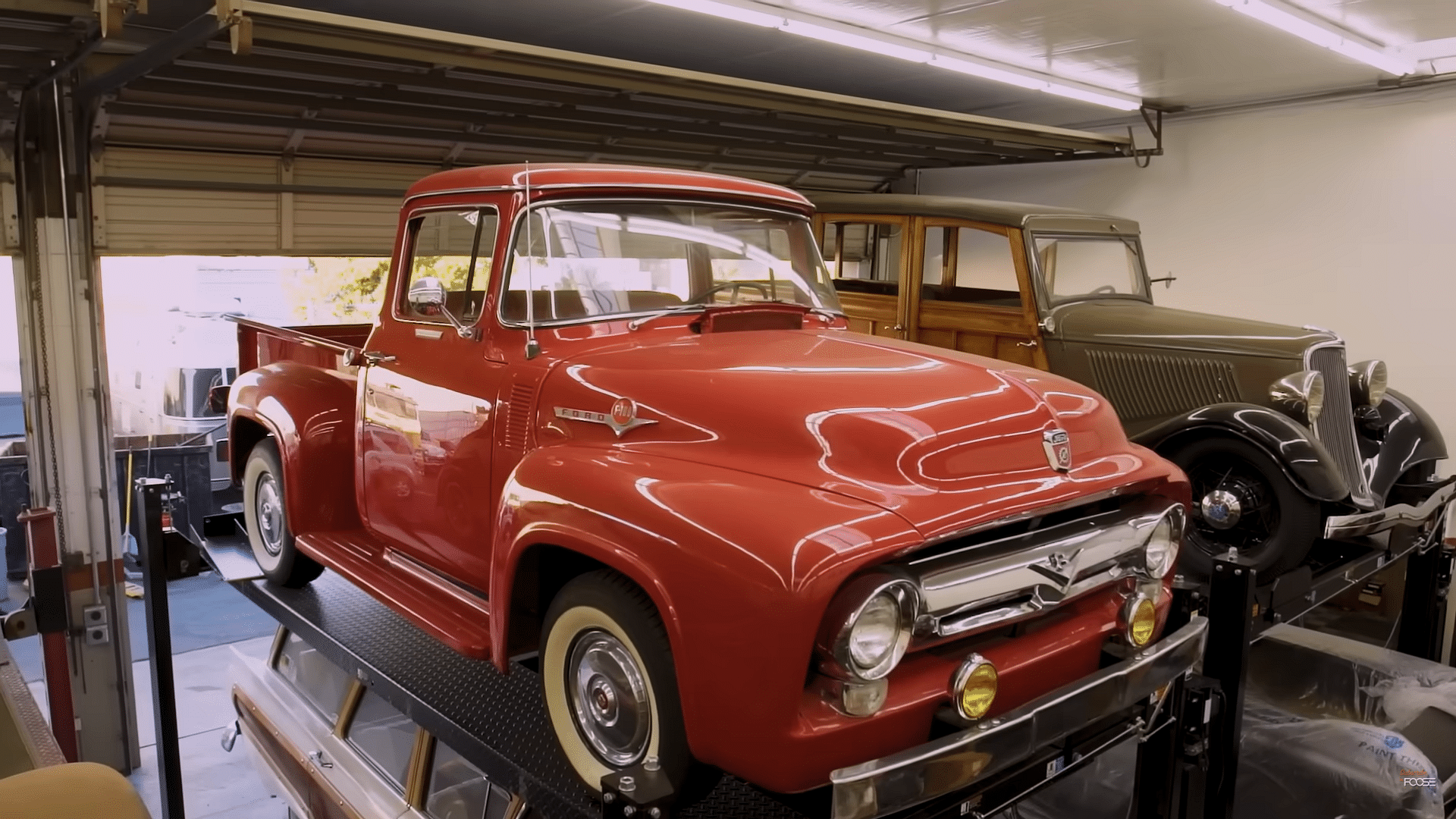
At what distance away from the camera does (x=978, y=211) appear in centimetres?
522

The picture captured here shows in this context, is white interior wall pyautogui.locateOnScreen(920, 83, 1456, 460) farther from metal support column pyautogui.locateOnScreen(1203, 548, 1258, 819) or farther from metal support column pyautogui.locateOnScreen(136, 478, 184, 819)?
metal support column pyautogui.locateOnScreen(136, 478, 184, 819)

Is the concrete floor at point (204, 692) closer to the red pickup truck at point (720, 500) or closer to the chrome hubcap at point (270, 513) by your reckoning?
the chrome hubcap at point (270, 513)

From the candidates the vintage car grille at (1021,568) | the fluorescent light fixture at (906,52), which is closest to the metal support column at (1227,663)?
the vintage car grille at (1021,568)

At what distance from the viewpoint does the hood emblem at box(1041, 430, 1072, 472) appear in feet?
7.99

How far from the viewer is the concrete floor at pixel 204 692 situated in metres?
5.87

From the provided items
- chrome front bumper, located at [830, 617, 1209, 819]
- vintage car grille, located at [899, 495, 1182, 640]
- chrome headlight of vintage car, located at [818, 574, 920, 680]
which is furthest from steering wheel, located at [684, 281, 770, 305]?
chrome front bumper, located at [830, 617, 1209, 819]

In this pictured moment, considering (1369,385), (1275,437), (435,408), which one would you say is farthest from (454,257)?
(1369,385)

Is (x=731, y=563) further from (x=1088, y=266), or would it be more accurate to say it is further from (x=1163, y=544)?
(x=1088, y=266)

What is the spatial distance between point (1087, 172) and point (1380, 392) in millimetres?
5319

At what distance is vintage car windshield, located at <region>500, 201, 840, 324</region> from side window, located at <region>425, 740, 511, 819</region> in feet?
4.64

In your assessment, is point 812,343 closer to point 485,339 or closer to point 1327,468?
point 485,339

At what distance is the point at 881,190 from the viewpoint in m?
11.6

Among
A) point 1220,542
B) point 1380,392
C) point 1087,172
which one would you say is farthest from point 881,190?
point 1220,542

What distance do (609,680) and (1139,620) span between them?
4.44 ft
